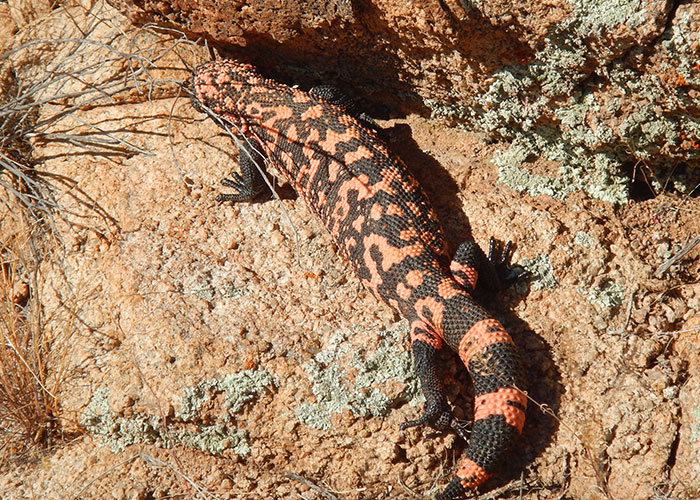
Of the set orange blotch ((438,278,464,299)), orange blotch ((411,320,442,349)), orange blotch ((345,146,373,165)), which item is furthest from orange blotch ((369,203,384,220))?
orange blotch ((411,320,442,349))

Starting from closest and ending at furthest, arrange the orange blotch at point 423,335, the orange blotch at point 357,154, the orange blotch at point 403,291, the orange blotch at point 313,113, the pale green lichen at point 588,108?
1. the pale green lichen at point 588,108
2. the orange blotch at point 423,335
3. the orange blotch at point 403,291
4. the orange blotch at point 357,154
5. the orange blotch at point 313,113

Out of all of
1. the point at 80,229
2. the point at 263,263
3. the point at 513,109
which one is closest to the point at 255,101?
the point at 263,263

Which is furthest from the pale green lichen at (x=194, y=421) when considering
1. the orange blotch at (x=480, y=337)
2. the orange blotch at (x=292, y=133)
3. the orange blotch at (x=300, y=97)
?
the orange blotch at (x=300, y=97)

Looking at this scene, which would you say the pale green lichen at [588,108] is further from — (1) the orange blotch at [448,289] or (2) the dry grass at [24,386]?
(2) the dry grass at [24,386]

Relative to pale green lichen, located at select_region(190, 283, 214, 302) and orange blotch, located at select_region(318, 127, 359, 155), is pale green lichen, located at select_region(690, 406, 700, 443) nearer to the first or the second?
orange blotch, located at select_region(318, 127, 359, 155)

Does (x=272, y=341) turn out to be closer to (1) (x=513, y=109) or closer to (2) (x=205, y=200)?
(2) (x=205, y=200)

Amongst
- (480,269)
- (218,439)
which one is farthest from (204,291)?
(480,269)
